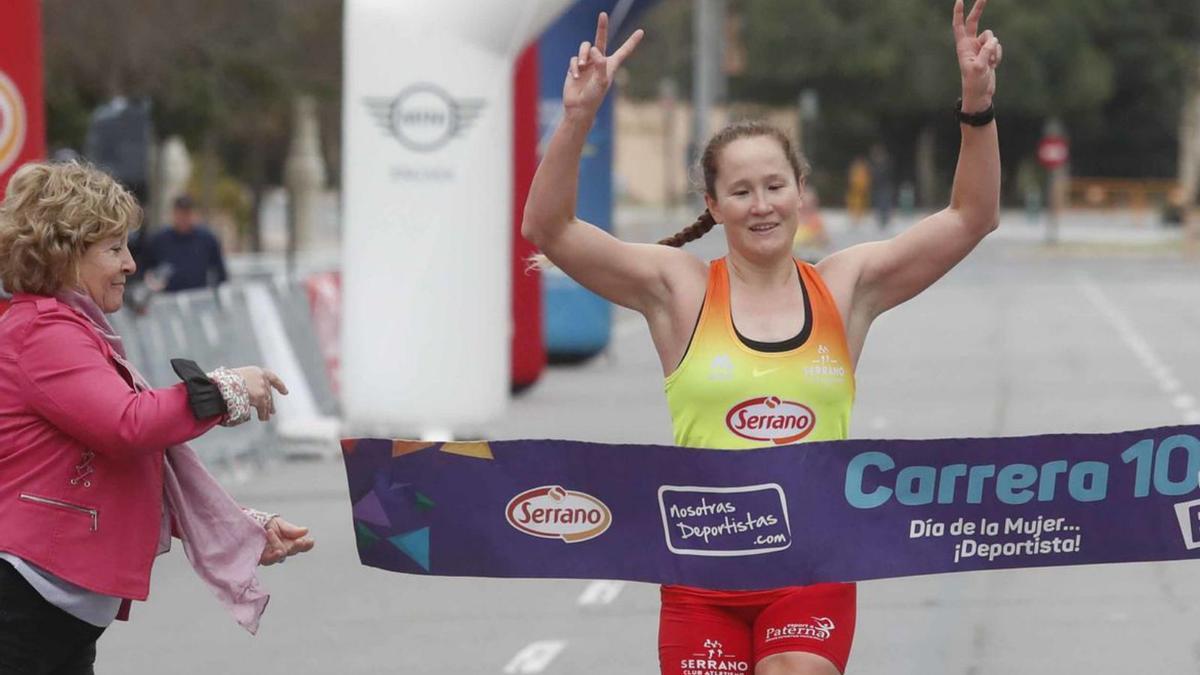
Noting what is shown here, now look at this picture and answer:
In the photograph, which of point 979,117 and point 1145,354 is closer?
point 979,117

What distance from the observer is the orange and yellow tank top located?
4.69 m

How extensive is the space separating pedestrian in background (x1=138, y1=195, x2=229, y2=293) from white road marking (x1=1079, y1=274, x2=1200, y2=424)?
7561 millimetres

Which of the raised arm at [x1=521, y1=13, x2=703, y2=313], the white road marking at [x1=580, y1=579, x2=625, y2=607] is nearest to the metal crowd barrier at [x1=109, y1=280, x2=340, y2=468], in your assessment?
the white road marking at [x1=580, y1=579, x2=625, y2=607]

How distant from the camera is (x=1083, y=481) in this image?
16.4 ft

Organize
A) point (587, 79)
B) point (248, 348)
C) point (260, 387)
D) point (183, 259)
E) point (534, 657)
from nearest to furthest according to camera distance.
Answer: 1. point (260, 387)
2. point (587, 79)
3. point (534, 657)
4. point (248, 348)
5. point (183, 259)

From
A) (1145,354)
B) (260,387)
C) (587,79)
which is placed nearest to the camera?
(260,387)

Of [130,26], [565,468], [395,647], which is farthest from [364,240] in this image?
[130,26]

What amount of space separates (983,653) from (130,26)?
2498 centimetres

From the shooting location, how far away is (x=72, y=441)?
4391mm

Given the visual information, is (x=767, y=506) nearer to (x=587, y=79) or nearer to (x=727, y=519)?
(x=727, y=519)

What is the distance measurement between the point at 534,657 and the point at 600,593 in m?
1.58

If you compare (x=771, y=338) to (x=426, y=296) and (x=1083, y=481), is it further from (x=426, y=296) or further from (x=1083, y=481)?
(x=426, y=296)

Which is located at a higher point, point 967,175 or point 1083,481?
point 967,175

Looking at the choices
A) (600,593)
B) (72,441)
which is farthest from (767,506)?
Result: (600,593)
